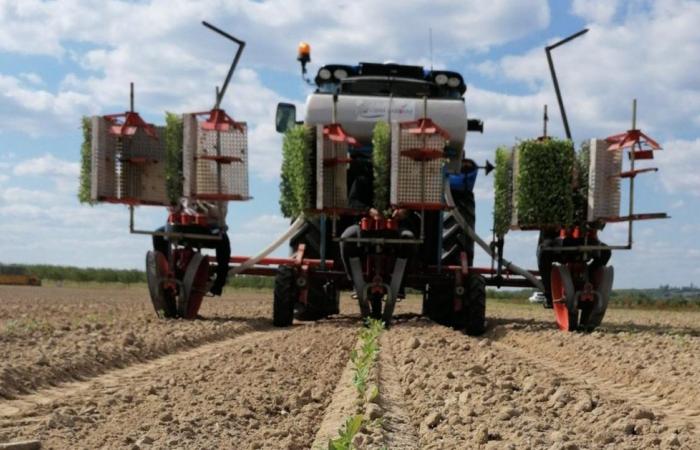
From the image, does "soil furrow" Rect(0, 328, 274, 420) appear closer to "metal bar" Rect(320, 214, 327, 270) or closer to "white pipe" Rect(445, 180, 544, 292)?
"metal bar" Rect(320, 214, 327, 270)

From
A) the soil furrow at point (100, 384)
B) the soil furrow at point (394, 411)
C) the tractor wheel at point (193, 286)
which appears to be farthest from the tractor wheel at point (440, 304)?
the soil furrow at point (394, 411)

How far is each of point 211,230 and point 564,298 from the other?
488 centimetres

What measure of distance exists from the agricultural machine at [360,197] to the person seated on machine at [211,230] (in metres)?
0.02

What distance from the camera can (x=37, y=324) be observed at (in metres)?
11.6

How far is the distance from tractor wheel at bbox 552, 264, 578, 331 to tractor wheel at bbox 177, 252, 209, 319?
4.84 meters

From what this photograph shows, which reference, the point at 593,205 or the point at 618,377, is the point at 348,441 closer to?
the point at 618,377

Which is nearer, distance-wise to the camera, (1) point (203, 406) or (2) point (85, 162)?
(1) point (203, 406)

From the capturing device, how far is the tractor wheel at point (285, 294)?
11664 millimetres

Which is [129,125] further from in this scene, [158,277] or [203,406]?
[203,406]

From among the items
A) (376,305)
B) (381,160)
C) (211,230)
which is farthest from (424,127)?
(211,230)

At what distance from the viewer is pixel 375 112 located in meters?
12.2

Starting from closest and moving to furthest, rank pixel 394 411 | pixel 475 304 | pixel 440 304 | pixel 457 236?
1. pixel 394 411
2. pixel 475 304
3. pixel 440 304
4. pixel 457 236

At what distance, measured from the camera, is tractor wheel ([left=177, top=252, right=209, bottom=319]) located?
1238 centimetres

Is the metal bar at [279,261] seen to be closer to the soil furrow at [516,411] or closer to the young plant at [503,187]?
the young plant at [503,187]
